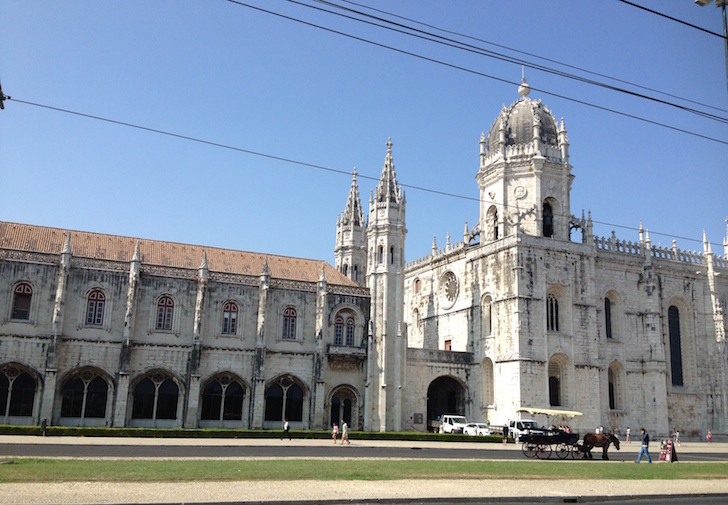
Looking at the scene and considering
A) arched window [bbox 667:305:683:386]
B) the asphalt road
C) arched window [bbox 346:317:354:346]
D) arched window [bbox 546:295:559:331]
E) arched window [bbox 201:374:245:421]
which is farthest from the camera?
arched window [bbox 667:305:683:386]

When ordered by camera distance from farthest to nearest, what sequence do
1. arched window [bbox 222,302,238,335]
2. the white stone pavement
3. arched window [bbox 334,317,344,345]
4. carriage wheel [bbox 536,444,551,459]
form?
arched window [bbox 334,317,344,345]
arched window [bbox 222,302,238,335]
carriage wheel [bbox 536,444,551,459]
the white stone pavement

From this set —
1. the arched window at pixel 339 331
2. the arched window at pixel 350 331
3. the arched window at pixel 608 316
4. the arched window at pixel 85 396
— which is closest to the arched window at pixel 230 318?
the arched window at pixel 339 331

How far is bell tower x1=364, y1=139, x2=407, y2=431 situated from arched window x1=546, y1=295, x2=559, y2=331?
36.4 feet

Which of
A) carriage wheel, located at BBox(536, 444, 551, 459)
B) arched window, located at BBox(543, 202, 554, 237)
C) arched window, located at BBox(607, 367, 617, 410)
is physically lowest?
carriage wheel, located at BBox(536, 444, 551, 459)

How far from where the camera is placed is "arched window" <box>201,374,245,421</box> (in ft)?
155

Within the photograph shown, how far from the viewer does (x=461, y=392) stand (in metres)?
55.0

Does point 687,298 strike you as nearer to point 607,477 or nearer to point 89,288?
point 607,477

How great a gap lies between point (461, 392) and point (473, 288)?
8.33 metres

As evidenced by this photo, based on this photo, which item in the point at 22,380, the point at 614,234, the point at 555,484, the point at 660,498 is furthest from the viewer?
the point at 614,234

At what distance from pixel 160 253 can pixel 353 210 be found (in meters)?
20.7

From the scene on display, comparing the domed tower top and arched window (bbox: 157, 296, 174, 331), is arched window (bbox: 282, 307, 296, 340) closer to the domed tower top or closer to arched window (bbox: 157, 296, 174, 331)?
arched window (bbox: 157, 296, 174, 331)

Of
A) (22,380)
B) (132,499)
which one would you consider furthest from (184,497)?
(22,380)

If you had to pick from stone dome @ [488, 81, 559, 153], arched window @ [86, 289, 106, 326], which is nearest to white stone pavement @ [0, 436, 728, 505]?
arched window @ [86, 289, 106, 326]

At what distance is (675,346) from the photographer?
58.6m
